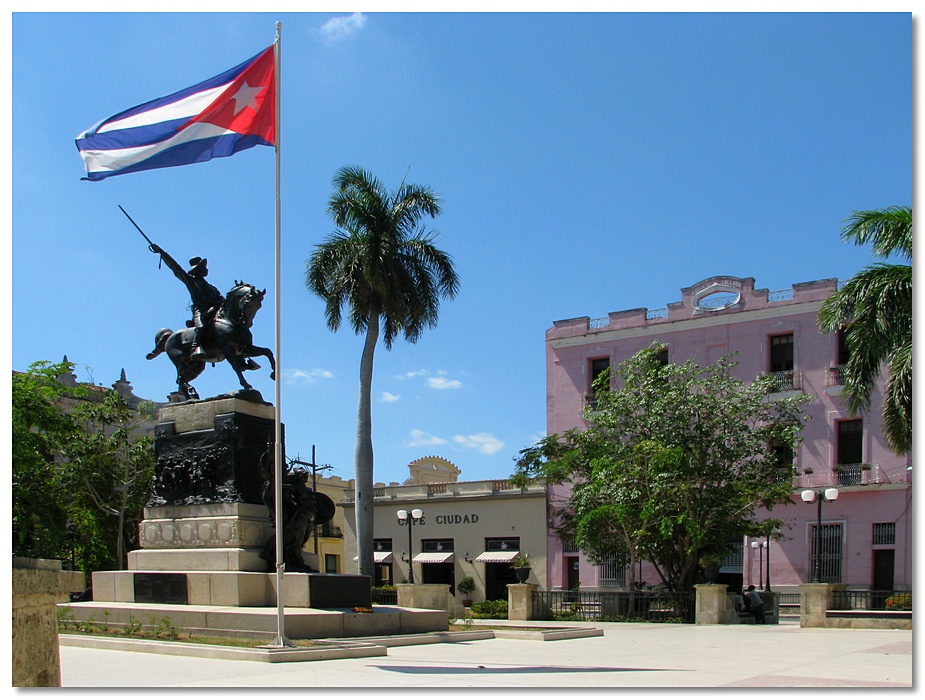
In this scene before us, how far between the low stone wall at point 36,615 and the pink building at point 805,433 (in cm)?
3213

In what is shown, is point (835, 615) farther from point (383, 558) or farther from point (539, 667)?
point (383, 558)

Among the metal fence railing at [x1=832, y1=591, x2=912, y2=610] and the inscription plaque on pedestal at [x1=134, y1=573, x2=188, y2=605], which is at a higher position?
the inscription plaque on pedestal at [x1=134, y1=573, x2=188, y2=605]

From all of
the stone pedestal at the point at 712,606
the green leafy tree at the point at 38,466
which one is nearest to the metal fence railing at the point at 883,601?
the stone pedestal at the point at 712,606

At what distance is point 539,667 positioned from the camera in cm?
1288

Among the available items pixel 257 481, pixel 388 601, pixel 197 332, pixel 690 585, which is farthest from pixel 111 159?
pixel 690 585

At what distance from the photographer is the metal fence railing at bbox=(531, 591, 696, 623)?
28.2 m

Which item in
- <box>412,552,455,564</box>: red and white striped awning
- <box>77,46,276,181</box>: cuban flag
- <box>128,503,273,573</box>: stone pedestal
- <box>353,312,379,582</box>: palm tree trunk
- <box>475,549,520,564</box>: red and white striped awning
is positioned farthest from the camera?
<box>412,552,455,564</box>: red and white striped awning

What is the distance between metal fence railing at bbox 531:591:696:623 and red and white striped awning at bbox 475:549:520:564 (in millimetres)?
16761

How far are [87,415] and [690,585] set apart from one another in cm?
2358

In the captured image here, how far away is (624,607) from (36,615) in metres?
23.6

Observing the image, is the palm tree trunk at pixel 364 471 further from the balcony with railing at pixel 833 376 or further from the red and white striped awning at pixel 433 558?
the balcony with railing at pixel 833 376

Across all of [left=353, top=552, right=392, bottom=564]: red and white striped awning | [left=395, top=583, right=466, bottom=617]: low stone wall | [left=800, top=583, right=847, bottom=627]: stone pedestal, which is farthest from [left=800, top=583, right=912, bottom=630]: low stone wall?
[left=353, top=552, right=392, bottom=564]: red and white striped awning

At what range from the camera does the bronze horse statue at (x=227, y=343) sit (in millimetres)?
19141

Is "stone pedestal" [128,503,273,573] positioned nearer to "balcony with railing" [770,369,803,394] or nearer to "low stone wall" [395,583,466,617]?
"low stone wall" [395,583,466,617]
